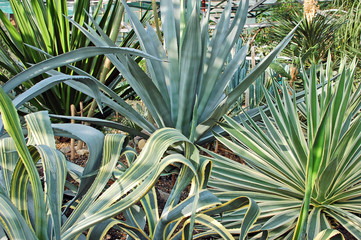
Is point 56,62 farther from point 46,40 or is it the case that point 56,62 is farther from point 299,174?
→ point 46,40

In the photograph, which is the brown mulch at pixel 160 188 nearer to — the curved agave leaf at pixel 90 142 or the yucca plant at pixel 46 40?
the yucca plant at pixel 46 40

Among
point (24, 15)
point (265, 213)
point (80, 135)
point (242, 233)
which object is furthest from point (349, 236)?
point (24, 15)

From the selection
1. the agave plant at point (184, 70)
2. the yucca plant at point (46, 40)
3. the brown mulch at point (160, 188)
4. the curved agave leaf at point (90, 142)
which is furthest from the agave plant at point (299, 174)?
the yucca plant at point (46, 40)

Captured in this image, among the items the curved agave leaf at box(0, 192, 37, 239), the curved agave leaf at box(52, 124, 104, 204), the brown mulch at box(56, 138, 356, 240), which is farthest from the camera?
the brown mulch at box(56, 138, 356, 240)

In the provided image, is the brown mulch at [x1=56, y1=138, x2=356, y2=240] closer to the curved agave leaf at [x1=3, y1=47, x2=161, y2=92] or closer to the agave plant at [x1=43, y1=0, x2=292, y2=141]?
the agave plant at [x1=43, y1=0, x2=292, y2=141]

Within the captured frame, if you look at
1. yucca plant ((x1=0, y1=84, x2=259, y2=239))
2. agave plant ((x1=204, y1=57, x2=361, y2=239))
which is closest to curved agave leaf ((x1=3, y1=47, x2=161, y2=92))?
yucca plant ((x1=0, y1=84, x2=259, y2=239))

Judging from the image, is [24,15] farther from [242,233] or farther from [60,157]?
[242,233]

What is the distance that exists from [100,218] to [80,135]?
0.59 ft

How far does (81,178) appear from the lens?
33.4 inches

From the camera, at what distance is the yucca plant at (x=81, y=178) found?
704mm

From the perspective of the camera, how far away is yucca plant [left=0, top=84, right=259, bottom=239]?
0.70 m

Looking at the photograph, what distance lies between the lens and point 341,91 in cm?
153

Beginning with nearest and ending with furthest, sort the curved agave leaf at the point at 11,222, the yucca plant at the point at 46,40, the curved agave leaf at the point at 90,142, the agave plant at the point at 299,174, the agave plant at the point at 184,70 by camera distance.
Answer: the curved agave leaf at the point at 11,222
the curved agave leaf at the point at 90,142
the agave plant at the point at 299,174
the agave plant at the point at 184,70
the yucca plant at the point at 46,40

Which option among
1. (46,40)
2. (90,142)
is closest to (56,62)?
(90,142)
